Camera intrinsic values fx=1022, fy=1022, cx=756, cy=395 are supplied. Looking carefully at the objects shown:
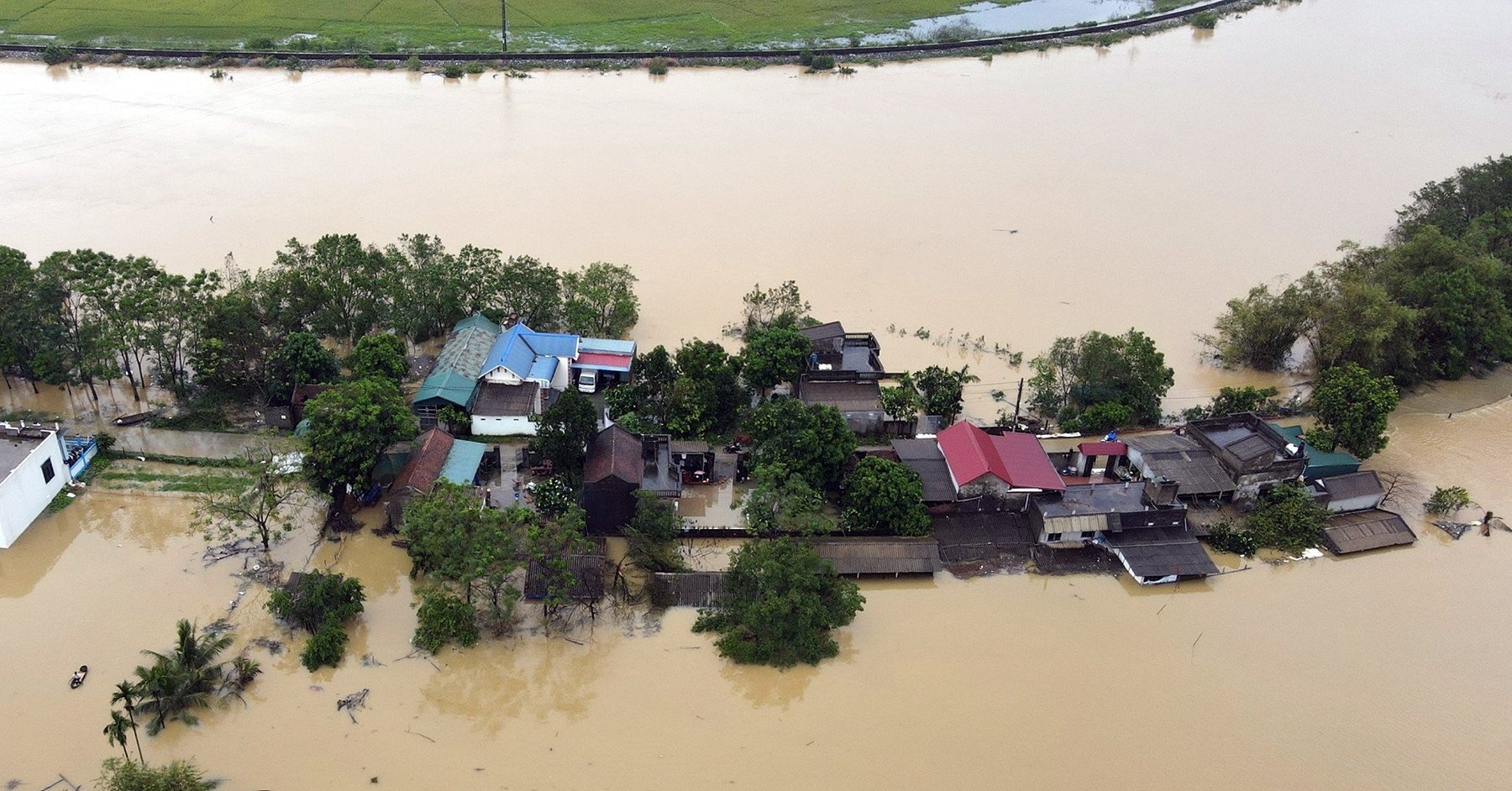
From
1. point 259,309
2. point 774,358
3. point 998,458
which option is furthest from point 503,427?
point 998,458

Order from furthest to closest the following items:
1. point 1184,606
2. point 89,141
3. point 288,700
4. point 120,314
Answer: point 89,141 → point 120,314 → point 1184,606 → point 288,700

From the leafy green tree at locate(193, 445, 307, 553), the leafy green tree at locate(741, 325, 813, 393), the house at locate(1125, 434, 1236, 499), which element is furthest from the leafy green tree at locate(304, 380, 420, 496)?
the house at locate(1125, 434, 1236, 499)

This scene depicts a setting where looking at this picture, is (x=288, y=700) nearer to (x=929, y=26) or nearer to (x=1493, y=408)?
(x=1493, y=408)

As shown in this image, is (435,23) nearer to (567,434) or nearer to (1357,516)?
(567,434)

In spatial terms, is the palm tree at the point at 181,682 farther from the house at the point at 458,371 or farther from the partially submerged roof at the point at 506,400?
the partially submerged roof at the point at 506,400

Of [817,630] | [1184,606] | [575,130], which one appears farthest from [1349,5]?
[817,630]
